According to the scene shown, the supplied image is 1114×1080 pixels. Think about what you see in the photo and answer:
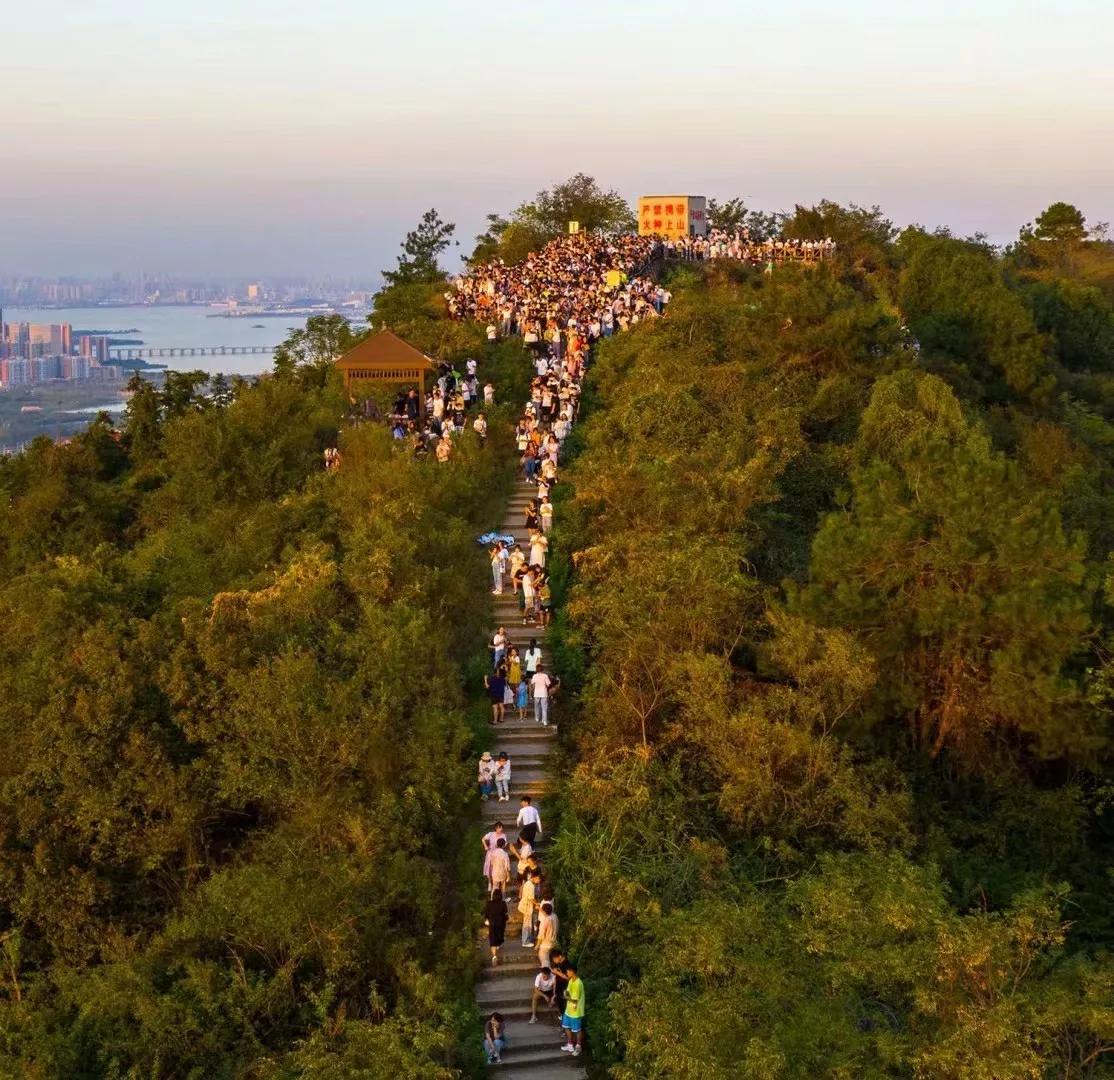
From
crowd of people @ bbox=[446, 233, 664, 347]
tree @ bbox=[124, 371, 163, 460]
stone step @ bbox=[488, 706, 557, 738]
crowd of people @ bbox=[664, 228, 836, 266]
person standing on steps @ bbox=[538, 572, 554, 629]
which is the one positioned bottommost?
stone step @ bbox=[488, 706, 557, 738]

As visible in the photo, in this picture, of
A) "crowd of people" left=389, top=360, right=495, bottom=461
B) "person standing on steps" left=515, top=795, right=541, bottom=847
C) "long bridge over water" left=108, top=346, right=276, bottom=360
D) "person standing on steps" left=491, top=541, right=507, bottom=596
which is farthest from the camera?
"long bridge over water" left=108, top=346, right=276, bottom=360

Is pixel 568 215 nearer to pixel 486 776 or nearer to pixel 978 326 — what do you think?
pixel 978 326

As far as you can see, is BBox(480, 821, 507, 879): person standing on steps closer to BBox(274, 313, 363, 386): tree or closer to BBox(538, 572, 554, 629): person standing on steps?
BBox(538, 572, 554, 629): person standing on steps

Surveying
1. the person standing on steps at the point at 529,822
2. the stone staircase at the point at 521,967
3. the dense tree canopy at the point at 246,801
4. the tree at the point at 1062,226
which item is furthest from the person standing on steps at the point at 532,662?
the tree at the point at 1062,226

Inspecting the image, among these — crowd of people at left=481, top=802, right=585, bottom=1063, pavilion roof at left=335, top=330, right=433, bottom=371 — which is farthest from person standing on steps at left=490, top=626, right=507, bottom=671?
pavilion roof at left=335, top=330, right=433, bottom=371

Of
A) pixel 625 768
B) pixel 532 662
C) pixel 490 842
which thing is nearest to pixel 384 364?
pixel 532 662

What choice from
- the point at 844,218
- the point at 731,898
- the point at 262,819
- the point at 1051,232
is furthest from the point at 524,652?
the point at 1051,232
